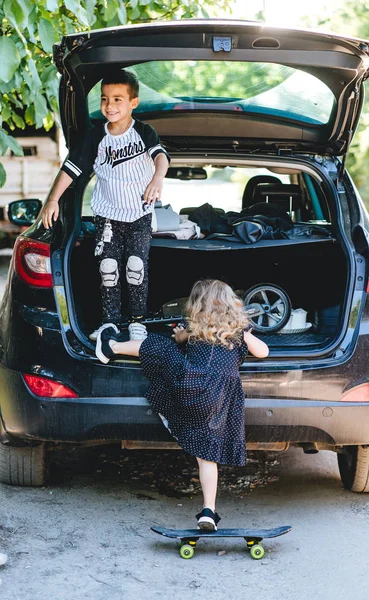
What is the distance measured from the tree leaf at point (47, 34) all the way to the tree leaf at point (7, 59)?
40 cm

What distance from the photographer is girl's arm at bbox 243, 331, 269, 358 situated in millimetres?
3951

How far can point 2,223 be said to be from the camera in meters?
12.8

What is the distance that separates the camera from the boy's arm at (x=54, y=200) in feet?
14.2

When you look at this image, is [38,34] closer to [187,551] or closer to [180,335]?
[180,335]

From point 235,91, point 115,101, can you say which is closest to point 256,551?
point 115,101

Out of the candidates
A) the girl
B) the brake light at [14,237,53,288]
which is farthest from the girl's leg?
the brake light at [14,237,53,288]

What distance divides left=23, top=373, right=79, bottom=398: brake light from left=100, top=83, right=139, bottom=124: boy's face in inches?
52.4

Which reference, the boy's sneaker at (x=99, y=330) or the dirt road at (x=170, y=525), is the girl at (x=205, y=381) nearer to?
the boy's sneaker at (x=99, y=330)

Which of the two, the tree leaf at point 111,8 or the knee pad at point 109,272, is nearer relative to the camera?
the knee pad at point 109,272

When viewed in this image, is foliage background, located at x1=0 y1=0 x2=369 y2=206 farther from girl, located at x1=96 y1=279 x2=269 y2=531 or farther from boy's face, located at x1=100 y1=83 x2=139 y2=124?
girl, located at x1=96 y1=279 x2=269 y2=531

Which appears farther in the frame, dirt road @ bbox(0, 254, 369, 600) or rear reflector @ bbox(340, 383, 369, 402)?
rear reflector @ bbox(340, 383, 369, 402)

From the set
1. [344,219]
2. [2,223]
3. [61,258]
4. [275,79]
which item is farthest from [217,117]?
[2,223]

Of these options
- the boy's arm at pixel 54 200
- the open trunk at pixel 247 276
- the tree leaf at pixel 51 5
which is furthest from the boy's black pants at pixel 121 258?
the tree leaf at pixel 51 5

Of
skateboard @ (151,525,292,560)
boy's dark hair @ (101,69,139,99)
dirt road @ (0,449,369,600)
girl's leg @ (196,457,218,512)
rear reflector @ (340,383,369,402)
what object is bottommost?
dirt road @ (0,449,369,600)
